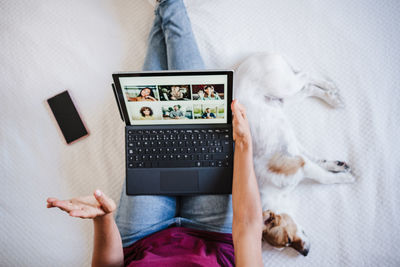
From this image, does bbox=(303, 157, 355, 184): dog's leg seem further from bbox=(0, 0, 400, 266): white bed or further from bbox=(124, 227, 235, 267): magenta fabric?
bbox=(124, 227, 235, 267): magenta fabric

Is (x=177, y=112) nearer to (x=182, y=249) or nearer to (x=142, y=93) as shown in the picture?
(x=142, y=93)

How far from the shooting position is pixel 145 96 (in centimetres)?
69

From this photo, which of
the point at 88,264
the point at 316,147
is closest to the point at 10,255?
the point at 88,264

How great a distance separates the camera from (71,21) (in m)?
0.95

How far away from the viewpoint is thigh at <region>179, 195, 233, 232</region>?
747 mm

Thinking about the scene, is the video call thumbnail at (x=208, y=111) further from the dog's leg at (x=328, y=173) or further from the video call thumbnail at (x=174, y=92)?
the dog's leg at (x=328, y=173)

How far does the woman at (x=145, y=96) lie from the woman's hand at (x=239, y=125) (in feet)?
0.72

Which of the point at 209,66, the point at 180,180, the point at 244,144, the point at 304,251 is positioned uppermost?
the point at 209,66

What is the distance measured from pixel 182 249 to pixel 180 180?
0.19 meters

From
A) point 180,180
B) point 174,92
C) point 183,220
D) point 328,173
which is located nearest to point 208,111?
point 174,92

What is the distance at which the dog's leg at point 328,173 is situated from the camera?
807 mm

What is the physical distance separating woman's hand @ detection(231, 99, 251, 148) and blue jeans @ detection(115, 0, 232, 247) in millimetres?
187

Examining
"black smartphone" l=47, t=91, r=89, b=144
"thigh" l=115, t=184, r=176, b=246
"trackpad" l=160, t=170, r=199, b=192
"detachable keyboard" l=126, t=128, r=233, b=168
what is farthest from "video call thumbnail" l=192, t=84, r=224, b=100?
"black smartphone" l=47, t=91, r=89, b=144

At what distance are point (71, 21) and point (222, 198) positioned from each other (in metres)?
0.84
